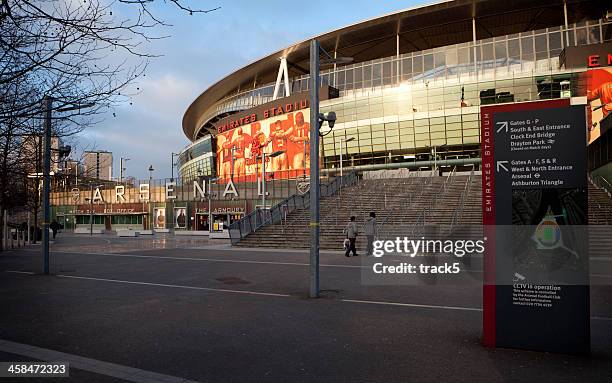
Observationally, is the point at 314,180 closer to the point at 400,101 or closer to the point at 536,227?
the point at 536,227

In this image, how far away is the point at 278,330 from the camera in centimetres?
696

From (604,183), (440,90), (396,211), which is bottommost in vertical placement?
(396,211)

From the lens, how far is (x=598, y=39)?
4569 cm

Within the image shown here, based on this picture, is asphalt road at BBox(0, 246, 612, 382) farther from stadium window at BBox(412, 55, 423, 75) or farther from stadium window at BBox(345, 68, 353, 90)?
stadium window at BBox(345, 68, 353, 90)

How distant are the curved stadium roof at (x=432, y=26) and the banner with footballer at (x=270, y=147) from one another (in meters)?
9.70

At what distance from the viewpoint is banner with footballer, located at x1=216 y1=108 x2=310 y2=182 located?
55.6m

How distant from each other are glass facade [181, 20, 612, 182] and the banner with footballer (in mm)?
3639

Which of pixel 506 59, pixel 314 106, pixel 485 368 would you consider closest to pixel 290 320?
pixel 485 368

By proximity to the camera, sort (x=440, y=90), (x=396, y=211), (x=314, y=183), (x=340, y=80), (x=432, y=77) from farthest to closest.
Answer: (x=340, y=80) → (x=432, y=77) → (x=440, y=90) → (x=396, y=211) → (x=314, y=183)

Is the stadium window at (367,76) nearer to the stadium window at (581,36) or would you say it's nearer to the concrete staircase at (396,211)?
the stadium window at (581,36)

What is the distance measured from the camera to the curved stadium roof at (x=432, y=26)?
4925 centimetres

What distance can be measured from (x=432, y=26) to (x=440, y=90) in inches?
390

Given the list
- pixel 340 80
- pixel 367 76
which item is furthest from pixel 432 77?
pixel 340 80

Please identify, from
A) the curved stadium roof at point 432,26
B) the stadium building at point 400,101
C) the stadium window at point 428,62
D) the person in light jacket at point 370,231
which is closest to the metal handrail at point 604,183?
the stadium building at point 400,101
